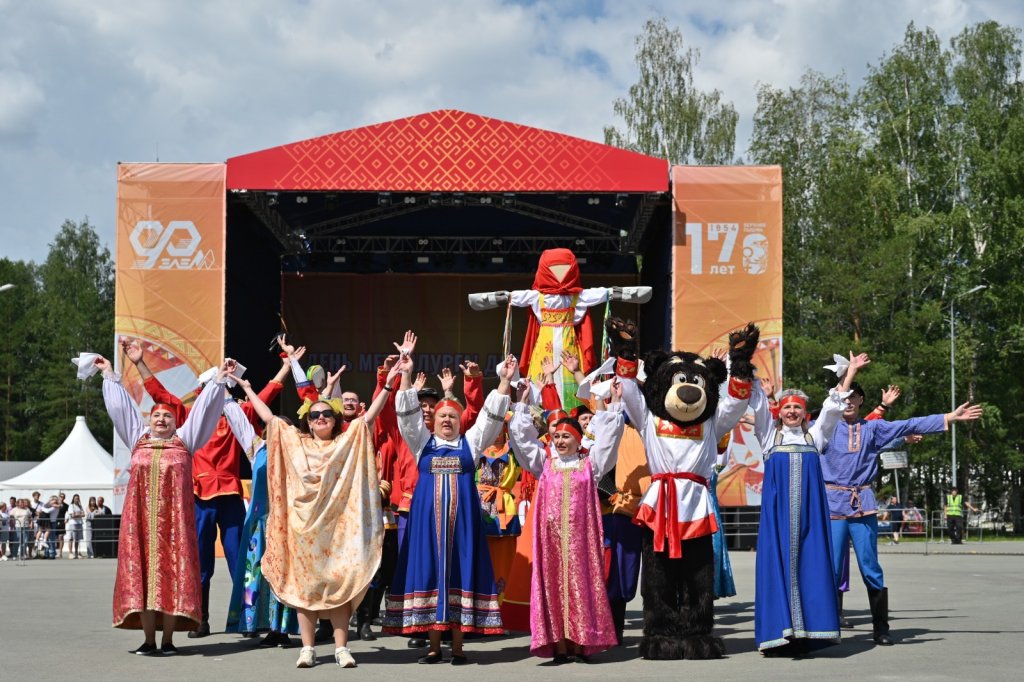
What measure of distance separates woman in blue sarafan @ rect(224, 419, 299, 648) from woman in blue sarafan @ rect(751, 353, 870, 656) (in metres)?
3.06

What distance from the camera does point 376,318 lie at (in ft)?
91.5

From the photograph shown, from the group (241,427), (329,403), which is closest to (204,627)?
(241,427)

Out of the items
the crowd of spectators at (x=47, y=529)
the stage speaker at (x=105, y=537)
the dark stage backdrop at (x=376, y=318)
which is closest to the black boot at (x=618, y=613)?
the stage speaker at (x=105, y=537)

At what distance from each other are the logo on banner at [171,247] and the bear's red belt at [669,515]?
1410 cm

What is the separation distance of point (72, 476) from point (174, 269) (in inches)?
333

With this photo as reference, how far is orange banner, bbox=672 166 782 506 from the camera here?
70.0 feet

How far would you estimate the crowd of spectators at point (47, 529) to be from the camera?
77.4ft

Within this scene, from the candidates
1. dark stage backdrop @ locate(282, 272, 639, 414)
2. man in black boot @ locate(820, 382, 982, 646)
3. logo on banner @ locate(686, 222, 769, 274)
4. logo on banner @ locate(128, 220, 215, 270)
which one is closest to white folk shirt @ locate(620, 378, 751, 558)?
man in black boot @ locate(820, 382, 982, 646)

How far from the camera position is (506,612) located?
30.5 ft

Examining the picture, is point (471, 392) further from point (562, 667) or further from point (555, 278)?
point (562, 667)

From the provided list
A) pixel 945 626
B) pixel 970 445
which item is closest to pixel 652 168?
pixel 945 626

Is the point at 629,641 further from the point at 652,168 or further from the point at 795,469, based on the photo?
the point at 652,168

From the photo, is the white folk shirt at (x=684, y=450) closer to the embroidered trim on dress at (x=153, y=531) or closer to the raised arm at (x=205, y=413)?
the raised arm at (x=205, y=413)

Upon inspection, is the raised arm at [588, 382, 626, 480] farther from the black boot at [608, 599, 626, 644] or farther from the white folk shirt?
the black boot at [608, 599, 626, 644]
